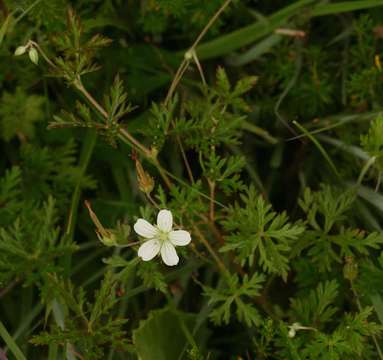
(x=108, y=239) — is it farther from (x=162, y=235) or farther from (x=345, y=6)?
(x=345, y=6)

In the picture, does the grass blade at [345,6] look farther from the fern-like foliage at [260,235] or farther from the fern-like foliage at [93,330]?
the fern-like foliage at [93,330]

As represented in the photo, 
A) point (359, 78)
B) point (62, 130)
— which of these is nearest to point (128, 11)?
point (62, 130)

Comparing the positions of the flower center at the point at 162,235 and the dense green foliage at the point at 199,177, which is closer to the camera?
the flower center at the point at 162,235

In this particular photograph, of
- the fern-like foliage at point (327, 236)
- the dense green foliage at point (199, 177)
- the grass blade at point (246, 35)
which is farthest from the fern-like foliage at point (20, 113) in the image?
the fern-like foliage at point (327, 236)

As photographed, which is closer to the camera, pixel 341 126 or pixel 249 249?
pixel 249 249

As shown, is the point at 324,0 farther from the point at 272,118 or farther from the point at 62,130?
the point at 62,130

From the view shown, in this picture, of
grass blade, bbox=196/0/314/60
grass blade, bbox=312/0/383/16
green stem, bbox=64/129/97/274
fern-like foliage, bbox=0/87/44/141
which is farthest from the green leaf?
grass blade, bbox=312/0/383/16

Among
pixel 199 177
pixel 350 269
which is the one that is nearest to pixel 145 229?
pixel 350 269
